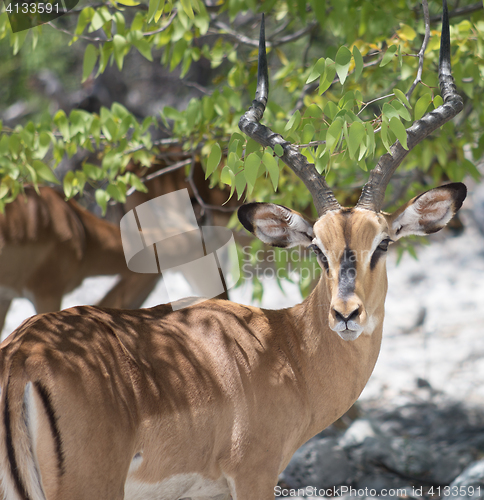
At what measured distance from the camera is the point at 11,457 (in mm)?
2191

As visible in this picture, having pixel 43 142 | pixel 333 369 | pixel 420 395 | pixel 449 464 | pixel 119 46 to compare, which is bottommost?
pixel 420 395

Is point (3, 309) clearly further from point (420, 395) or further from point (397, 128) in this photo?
point (420, 395)

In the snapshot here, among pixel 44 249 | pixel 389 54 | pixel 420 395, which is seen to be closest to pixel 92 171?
pixel 44 249

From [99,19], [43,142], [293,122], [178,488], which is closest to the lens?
[178,488]

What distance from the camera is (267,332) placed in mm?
3111

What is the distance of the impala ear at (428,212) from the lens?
2.90 m

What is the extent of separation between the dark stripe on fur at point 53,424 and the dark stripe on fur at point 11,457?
13 centimetres

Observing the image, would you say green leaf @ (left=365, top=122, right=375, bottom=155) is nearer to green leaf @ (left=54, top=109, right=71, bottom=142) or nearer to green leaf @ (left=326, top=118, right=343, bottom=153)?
green leaf @ (left=326, top=118, right=343, bottom=153)

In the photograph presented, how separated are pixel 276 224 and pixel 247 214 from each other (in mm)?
166

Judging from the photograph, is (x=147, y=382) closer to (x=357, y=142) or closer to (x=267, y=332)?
(x=267, y=332)

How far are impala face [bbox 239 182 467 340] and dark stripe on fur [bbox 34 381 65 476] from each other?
1178 millimetres

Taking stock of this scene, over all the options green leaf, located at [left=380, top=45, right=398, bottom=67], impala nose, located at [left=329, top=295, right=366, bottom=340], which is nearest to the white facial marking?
impala nose, located at [left=329, top=295, right=366, bottom=340]

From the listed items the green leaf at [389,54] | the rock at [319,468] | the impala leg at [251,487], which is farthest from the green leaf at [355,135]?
the rock at [319,468]

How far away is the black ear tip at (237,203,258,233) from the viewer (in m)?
3.00
